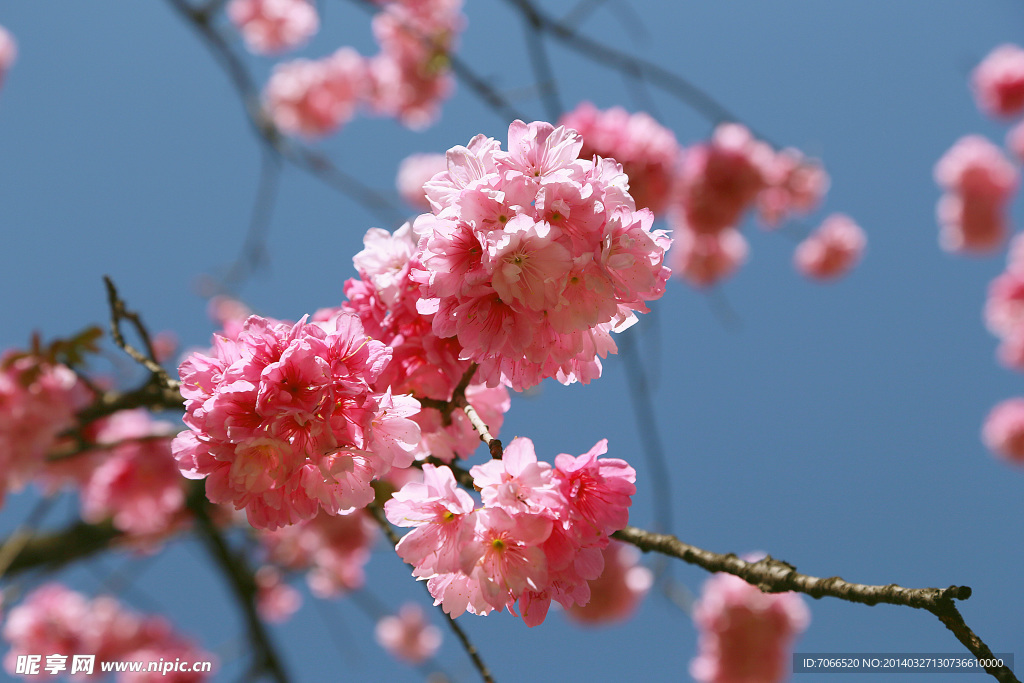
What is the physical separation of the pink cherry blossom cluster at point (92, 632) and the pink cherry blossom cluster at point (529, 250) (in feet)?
13.7

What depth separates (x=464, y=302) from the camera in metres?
0.95

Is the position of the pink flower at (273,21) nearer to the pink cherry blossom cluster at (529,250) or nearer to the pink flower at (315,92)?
the pink flower at (315,92)

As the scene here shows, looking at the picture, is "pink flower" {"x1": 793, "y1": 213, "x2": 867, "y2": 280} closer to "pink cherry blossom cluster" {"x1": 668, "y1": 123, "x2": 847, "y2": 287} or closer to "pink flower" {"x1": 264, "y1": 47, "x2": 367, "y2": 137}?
"pink cherry blossom cluster" {"x1": 668, "y1": 123, "x2": 847, "y2": 287}

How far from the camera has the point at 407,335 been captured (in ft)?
3.77

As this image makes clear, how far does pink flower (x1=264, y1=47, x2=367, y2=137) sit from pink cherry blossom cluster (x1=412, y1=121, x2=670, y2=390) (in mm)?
6741

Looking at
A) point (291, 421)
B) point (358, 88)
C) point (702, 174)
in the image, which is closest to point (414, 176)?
point (358, 88)

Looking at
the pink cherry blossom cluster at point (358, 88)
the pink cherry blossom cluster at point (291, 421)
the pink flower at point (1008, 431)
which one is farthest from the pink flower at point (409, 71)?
the pink flower at point (1008, 431)

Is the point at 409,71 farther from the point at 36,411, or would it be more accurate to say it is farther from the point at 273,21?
the point at 36,411

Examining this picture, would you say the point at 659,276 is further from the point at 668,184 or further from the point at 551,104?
the point at 668,184

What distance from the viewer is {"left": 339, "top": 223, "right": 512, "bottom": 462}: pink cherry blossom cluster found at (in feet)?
3.69

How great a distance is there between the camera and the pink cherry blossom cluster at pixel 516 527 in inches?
34.1

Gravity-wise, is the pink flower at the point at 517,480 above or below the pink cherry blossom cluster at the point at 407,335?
below

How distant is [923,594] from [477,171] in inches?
35.4

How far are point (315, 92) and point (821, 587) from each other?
23.9 feet
